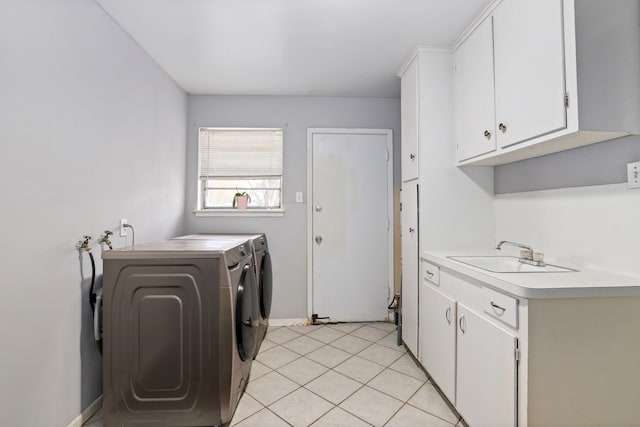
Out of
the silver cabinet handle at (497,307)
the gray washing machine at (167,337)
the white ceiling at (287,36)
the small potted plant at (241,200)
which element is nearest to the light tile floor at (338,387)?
the gray washing machine at (167,337)

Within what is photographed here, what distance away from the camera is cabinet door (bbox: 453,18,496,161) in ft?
5.58

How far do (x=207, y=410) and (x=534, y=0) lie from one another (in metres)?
2.55

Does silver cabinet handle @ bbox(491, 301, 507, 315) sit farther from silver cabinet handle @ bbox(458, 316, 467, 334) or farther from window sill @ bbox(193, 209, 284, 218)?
window sill @ bbox(193, 209, 284, 218)

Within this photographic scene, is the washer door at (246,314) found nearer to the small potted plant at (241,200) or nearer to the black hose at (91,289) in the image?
the black hose at (91,289)

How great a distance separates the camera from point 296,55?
7.29ft

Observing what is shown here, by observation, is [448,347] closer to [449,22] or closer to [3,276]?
[449,22]

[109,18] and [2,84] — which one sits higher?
[109,18]

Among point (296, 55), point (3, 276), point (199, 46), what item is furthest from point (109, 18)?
point (3, 276)

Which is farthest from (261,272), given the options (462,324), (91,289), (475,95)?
(475,95)

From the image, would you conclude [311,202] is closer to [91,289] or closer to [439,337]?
[439,337]

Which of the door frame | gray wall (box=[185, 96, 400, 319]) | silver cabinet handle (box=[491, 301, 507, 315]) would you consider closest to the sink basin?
silver cabinet handle (box=[491, 301, 507, 315])

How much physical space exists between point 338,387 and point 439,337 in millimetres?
731

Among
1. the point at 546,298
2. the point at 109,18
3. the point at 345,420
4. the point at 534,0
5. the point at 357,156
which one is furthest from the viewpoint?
the point at 357,156

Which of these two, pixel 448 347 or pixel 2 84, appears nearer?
pixel 2 84
